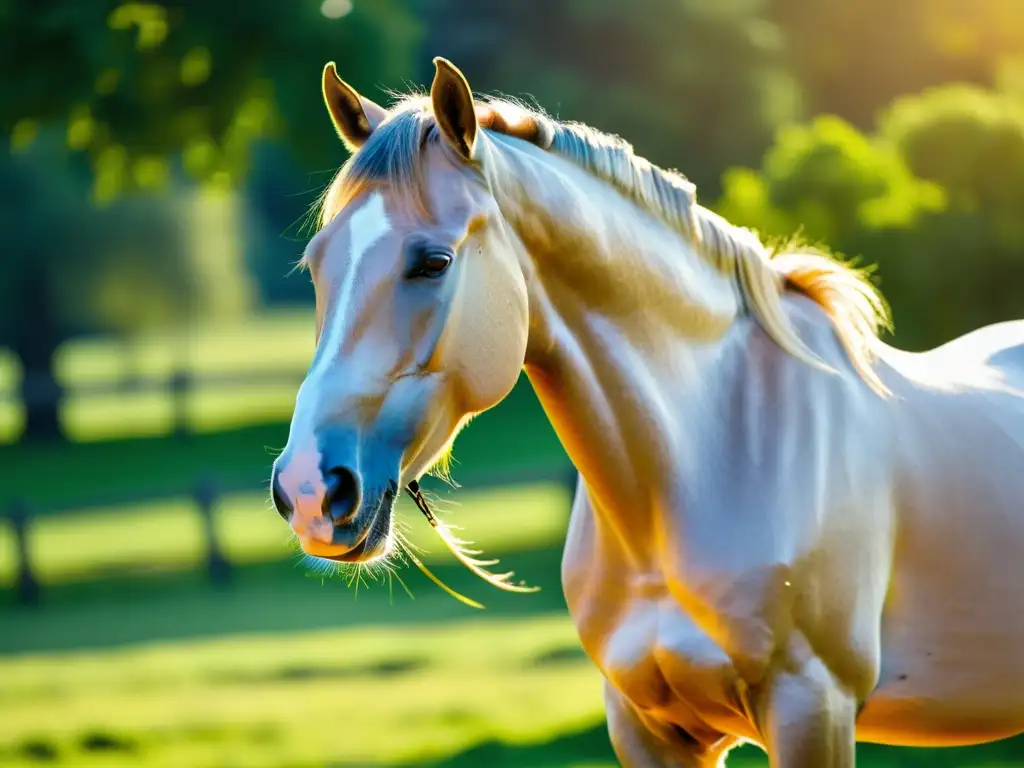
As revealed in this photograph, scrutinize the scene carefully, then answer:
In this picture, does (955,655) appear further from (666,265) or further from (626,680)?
(666,265)

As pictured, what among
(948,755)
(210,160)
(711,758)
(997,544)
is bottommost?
(948,755)

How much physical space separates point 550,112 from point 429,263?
19843 millimetres

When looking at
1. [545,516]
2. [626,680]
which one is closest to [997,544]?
[626,680]

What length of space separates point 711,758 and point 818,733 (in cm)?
45

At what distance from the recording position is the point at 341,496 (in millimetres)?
2188

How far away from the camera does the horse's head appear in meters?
2.19

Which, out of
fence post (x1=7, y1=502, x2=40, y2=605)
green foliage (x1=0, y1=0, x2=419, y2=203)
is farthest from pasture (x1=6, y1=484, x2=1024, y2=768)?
green foliage (x1=0, y1=0, x2=419, y2=203)

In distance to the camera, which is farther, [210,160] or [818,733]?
[210,160]

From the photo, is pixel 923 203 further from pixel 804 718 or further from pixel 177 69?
pixel 177 69

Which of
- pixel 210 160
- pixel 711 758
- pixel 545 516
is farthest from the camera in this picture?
pixel 210 160

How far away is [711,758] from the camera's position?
2.93m

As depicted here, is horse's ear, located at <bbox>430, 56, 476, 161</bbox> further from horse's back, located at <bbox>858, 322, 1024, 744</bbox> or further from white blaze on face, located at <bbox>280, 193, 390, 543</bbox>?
horse's back, located at <bbox>858, 322, 1024, 744</bbox>

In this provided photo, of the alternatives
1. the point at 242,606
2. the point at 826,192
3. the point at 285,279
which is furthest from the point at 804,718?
the point at 285,279

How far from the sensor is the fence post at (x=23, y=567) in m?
11.2
